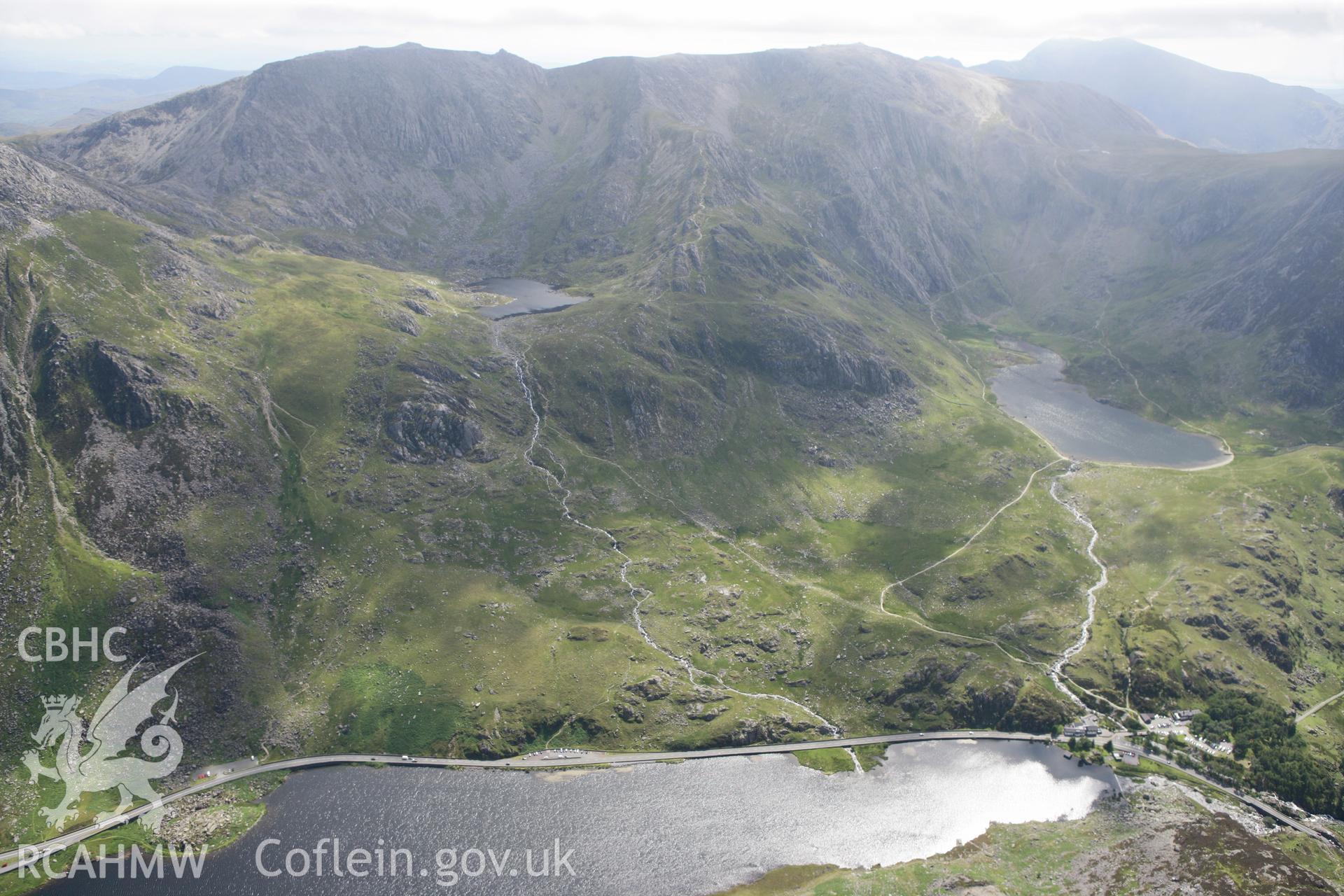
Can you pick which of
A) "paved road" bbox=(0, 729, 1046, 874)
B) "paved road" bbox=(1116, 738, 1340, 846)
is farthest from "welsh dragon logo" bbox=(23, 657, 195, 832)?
"paved road" bbox=(1116, 738, 1340, 846)

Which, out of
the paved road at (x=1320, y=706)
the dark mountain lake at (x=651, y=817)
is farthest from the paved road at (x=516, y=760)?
the paved road at (x=1320, y=706)

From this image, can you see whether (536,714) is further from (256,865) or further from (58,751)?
(58,751)

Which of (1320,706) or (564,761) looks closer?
(564,761)

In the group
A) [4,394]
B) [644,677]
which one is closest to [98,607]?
[4,394]

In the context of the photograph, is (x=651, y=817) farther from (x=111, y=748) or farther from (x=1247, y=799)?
(x=1247, y=799)

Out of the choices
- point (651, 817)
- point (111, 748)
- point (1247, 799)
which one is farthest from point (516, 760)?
point (1247, 799)

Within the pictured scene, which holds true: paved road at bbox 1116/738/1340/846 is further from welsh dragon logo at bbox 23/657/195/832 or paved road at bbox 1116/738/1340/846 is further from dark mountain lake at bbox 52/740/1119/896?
welsh dragon logo at bbox 23/657/195/832
